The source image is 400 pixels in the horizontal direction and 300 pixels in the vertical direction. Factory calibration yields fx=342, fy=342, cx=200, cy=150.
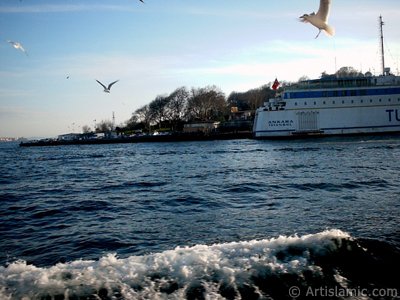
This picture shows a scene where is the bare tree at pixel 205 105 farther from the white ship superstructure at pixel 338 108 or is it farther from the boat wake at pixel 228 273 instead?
the boat wake at pixel 228 273

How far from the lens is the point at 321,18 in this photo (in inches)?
201

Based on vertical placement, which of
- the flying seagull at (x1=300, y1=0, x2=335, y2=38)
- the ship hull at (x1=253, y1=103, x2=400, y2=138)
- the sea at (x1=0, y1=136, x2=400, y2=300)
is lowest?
the sea at (x1=0, y1=136, x2=400, y2=300)

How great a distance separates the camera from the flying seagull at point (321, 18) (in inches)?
198

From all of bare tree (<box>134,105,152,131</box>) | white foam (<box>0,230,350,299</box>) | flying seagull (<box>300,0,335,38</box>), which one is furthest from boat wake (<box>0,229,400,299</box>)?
bare tree (<box>134,105,152,131</box>)

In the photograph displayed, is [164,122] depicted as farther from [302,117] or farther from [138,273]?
[138,273]

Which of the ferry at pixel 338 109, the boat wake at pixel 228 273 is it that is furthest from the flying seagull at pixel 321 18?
the ferry at pixel 338 109

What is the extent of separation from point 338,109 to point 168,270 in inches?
2421

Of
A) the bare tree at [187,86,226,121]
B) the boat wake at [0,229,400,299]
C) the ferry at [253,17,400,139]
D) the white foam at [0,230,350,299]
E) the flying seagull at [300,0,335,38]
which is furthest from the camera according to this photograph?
the bare tree at [187,86,226,121]

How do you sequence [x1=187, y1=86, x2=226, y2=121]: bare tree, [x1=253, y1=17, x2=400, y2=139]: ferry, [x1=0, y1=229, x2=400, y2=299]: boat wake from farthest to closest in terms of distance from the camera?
[x1=187, y1=86, x2=226, y2=121]: bare tree
[x1=253, y1=17, x2=400, y2=139]: ferry
[x1=0, y1=229, x2=400, y2=299]: boat wake

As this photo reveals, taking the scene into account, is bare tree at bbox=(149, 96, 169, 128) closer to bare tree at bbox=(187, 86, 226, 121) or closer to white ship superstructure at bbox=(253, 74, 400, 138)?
bare tree at bbox=(187, 86, 226, 121)

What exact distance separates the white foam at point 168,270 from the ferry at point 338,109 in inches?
2233

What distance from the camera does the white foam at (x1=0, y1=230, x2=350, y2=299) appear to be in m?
5.43

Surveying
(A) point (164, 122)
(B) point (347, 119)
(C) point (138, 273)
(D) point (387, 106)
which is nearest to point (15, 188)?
(C) point (138, 273)

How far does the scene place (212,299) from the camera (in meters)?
5.11
